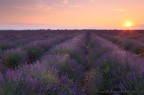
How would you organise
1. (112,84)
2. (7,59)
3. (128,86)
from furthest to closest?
(7,59) → (112,84) → (128,86)

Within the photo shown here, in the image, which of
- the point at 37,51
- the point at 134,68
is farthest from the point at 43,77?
the point at 37,51

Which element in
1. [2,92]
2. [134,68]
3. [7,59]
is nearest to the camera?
[2,92]

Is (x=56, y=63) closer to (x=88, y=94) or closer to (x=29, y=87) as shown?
(x=88, y=94)

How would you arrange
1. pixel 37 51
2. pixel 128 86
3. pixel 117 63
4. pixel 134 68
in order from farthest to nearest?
pixel 37 51
pixel 117 63
pixel 134 68
pixel 128 86

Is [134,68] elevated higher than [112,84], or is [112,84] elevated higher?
[134,68]

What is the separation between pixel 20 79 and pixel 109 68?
11.0ft

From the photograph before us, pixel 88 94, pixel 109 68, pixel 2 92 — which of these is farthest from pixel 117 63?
pixel 2 92

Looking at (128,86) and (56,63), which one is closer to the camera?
(128,86)

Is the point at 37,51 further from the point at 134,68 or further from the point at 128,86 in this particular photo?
the point at 128,86

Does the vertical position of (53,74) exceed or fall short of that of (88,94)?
it exceeds it

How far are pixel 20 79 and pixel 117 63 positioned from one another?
10.3ft

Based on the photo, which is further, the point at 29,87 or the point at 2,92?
the point at 29,87

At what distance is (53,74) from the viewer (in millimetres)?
5031

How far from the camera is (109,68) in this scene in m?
7.12
